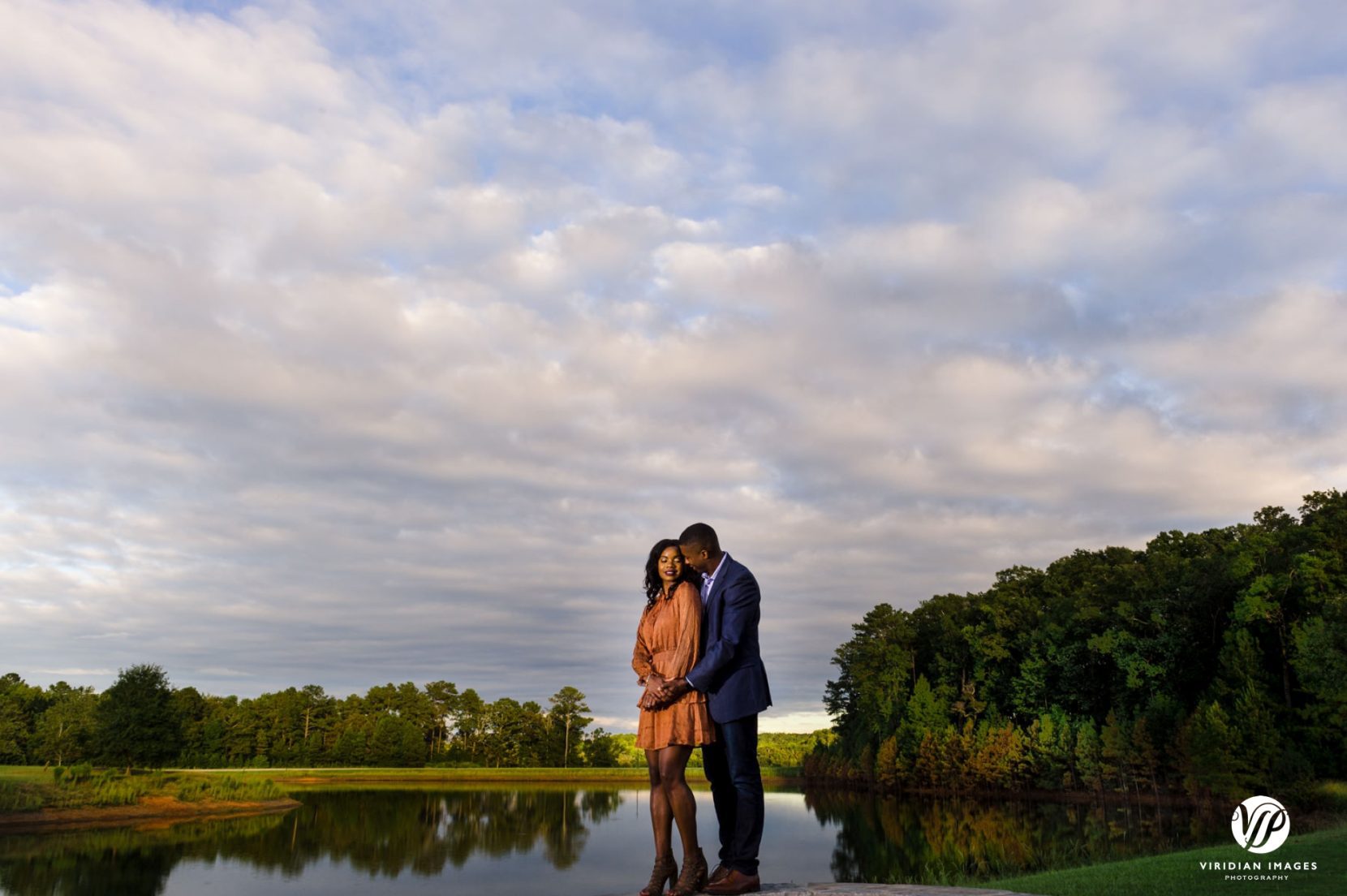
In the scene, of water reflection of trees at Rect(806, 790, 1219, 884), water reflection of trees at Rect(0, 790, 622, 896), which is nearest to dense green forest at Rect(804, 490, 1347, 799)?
water reflection of trees at Rect(806, 790, 1219, 884)

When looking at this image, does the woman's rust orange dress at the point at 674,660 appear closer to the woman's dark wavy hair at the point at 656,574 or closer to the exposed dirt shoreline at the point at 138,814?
the woman's dark wavy hair at the point at 656,574

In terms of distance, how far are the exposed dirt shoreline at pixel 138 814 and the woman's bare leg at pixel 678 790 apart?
47.9 meters

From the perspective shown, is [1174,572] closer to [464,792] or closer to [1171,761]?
[1171,761]

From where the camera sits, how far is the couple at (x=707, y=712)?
6430mm

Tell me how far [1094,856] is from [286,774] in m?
81.6

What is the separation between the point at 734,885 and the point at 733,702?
1.27m

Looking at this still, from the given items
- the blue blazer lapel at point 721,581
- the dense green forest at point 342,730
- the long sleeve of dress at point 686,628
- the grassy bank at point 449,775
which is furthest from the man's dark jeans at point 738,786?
the grassy bank at point 449,775

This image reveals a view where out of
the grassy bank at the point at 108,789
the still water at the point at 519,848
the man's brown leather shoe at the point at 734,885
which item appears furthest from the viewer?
the grassy bank at the point at 108,789

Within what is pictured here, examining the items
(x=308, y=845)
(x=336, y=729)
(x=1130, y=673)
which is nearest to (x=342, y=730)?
(x=336, y=729)

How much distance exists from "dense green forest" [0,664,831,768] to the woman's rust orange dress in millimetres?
73876

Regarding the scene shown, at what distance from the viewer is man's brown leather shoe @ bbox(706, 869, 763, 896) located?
20.9ft

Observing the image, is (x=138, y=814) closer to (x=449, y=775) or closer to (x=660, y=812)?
(x=449, y=775)

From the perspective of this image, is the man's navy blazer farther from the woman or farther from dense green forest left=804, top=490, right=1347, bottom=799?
dense green forest left=804, top=490, right=1347, bottom=799

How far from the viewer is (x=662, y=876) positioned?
651cm
